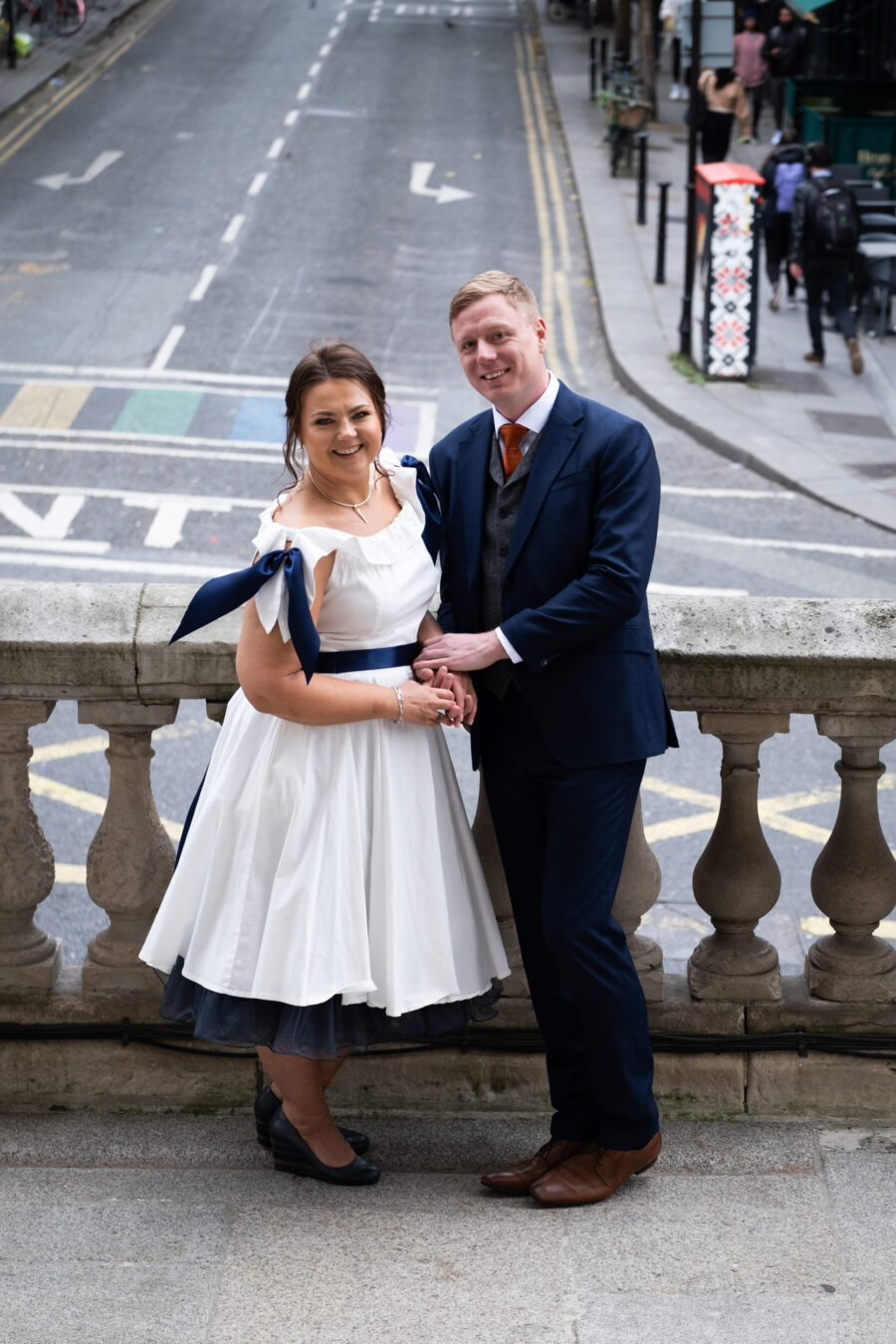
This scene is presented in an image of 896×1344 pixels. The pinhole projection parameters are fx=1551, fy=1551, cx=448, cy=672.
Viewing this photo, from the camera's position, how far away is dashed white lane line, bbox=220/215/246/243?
2200 centimetres

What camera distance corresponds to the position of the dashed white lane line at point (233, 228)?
2200 cm

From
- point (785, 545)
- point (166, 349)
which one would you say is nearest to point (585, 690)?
point (785, 545)

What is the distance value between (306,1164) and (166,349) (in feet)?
48.0

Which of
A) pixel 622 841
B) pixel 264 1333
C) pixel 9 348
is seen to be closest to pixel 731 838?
pixel 622 841

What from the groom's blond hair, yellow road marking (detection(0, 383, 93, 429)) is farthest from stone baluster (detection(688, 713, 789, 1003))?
yellow road marking (detection(0, 383, 93, 429))

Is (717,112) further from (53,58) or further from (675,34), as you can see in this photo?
(53,58)

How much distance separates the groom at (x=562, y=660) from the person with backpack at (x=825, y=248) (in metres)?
13.8

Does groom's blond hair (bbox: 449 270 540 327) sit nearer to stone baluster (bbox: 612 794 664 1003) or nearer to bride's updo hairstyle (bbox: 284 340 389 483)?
bride's updo hairstyle (bbox: 284 340 389 483)

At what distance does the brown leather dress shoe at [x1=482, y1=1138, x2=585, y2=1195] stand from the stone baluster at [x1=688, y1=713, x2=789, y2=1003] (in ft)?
1.70

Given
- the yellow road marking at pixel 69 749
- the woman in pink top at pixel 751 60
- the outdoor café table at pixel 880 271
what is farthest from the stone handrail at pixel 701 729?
the woman in pink top at pixel 751 60

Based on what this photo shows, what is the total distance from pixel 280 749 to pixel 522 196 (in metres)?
23.0

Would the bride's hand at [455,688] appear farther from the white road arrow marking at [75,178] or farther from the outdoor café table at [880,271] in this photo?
the white road arrow marking at [75,178]

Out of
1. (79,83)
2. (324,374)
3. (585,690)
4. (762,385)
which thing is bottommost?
(762,385)

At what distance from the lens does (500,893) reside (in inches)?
154
